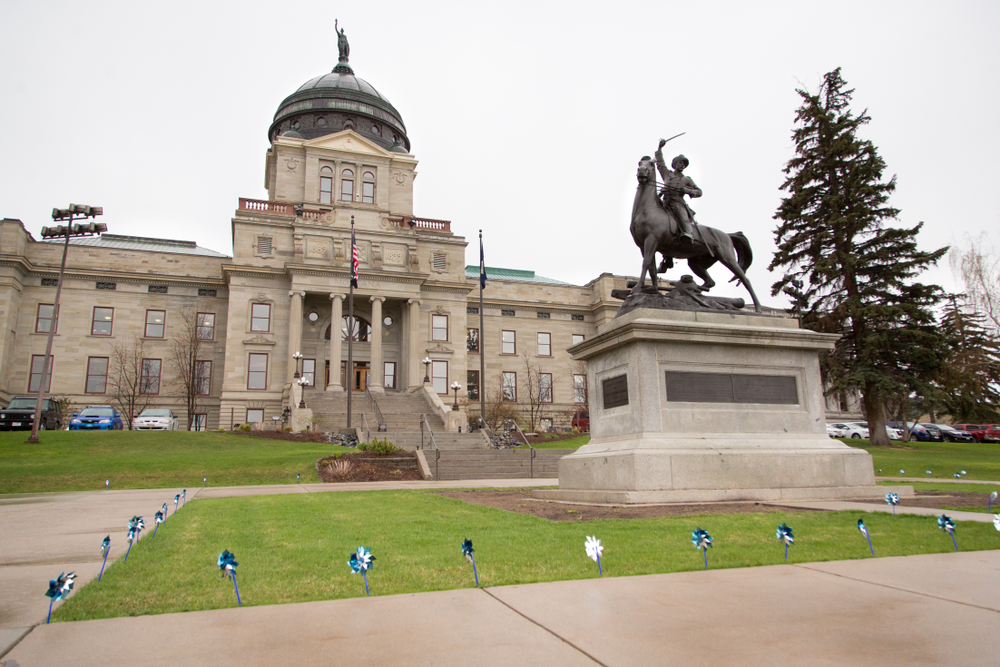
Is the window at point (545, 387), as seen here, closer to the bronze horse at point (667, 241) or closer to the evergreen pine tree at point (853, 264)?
the evergreen pine tree at point (853, 264)

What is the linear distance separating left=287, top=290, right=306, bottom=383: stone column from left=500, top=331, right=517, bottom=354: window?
18052 mm

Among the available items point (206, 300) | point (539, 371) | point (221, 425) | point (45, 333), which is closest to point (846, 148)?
point (539, 371)

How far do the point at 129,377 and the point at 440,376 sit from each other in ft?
72.9

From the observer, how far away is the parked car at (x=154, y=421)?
1510 inches

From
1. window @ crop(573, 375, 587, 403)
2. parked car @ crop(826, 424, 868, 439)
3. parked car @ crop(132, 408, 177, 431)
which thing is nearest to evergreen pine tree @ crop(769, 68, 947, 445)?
parked car @ crop(826, 424, 868, 439)

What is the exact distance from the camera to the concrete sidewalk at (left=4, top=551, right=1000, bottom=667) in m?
3.01

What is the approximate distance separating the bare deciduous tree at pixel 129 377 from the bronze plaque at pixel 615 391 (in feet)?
141

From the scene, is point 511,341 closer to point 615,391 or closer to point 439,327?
point 439,327

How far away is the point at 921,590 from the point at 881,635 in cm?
127

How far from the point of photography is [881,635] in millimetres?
3281

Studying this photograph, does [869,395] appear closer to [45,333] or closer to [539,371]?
[539,371]

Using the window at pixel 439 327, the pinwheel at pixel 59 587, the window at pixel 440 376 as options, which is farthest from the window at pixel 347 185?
the pinwheel at pixel 59 587

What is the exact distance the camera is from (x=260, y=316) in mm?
45781

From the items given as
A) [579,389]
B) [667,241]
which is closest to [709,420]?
[667,241]
